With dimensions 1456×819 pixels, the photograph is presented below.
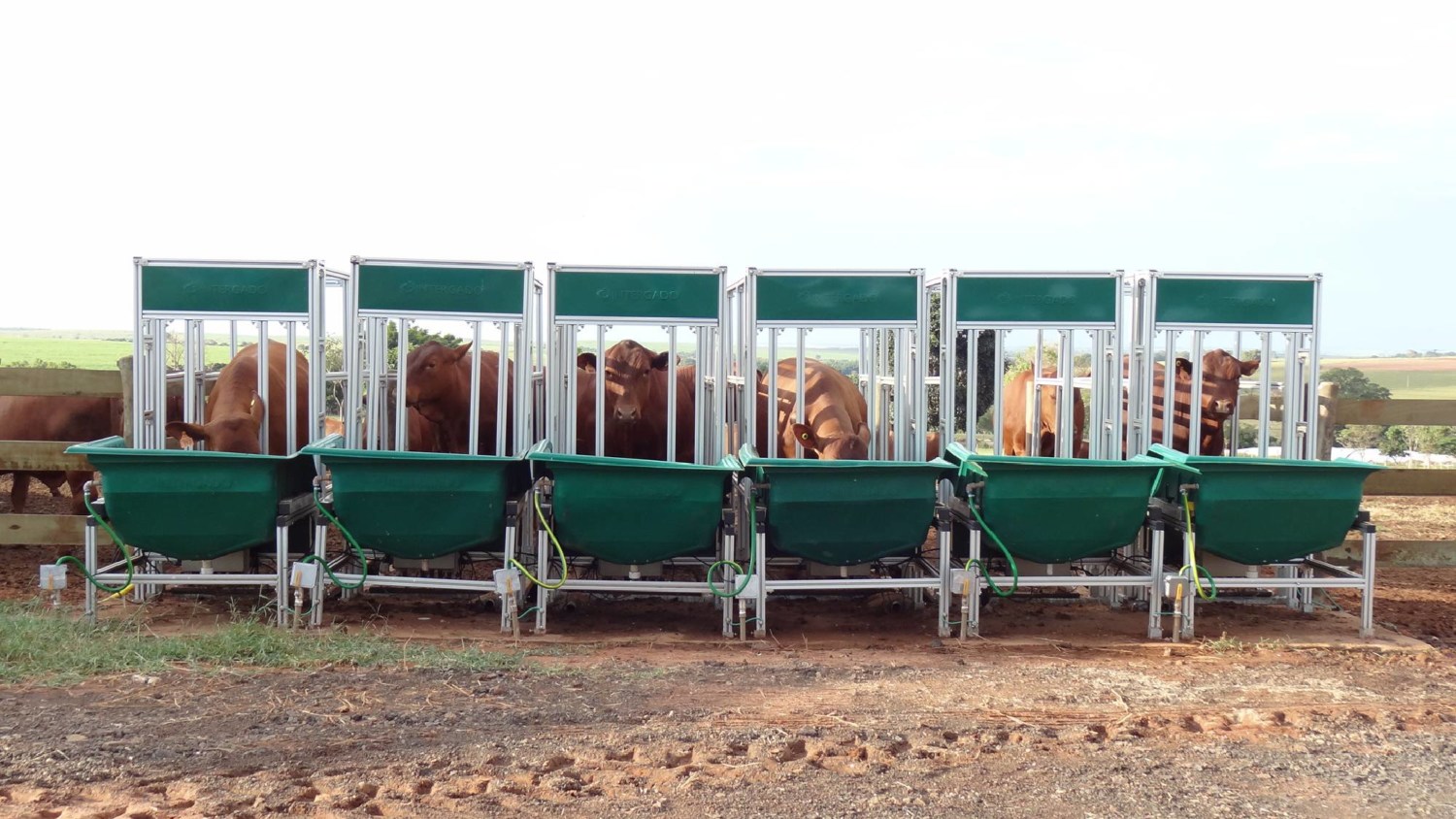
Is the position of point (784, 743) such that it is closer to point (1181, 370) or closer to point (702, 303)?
point (702, 303)

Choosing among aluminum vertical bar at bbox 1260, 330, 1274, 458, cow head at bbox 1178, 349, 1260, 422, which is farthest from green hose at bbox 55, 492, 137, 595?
cow head at bbox 1178, 349, 1260, 422

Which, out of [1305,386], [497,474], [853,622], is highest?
[1305,386]

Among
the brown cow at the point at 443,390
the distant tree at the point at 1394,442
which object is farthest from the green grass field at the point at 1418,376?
the brown cow at the point at 443,390

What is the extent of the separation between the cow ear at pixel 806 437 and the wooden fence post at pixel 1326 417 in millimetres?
3657

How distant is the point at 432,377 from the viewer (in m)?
8.98

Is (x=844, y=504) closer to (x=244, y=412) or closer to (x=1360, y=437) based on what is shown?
(x=244, y=412)

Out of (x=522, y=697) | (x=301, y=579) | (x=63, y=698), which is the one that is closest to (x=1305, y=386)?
(x=522, y=697)

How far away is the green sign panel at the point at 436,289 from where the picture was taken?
721cm

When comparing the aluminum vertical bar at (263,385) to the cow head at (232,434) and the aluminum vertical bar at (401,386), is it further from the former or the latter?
the aluminum vertical bar at (401,386)

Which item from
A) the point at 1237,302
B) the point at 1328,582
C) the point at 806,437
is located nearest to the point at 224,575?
the point at 806,437

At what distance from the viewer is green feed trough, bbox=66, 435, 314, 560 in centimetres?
634

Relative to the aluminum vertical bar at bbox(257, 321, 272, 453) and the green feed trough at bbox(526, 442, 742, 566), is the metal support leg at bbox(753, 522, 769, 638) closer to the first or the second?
the green feed trough at bbox(526, 442, 742, 566)

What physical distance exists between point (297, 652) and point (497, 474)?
141 cm

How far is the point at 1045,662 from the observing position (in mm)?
6039
